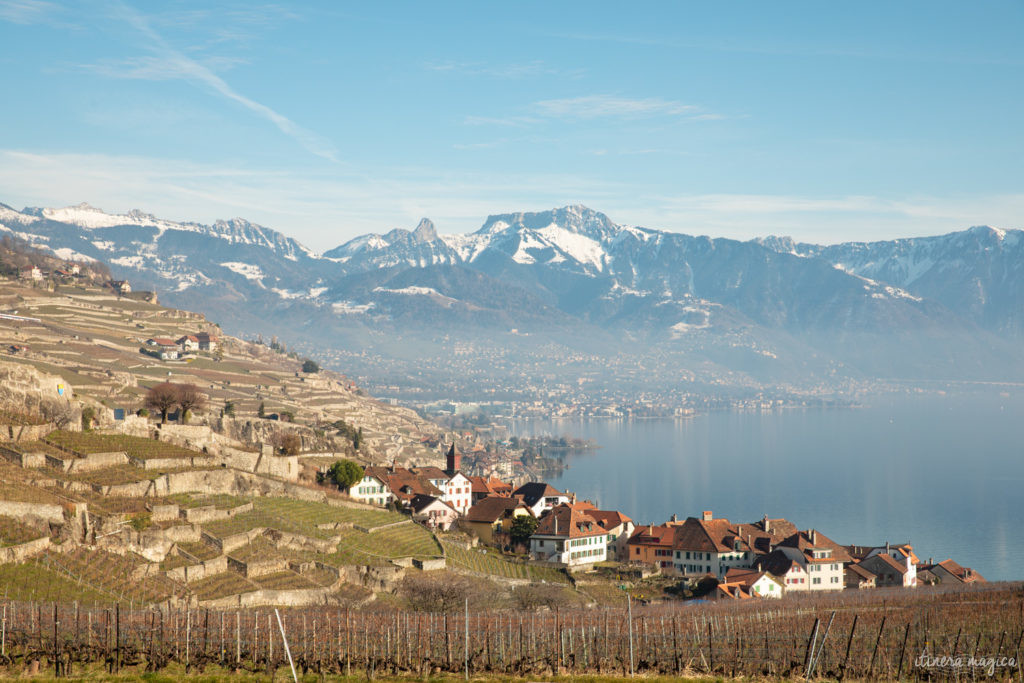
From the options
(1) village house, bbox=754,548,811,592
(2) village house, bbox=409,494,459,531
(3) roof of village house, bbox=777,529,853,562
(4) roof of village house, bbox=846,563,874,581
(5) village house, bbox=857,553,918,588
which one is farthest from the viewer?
(2) village house, bbox=409,494,459,531

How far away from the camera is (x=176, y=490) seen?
52.1m

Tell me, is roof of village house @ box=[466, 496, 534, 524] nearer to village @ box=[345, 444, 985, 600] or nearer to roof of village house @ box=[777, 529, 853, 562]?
village @ box=[345, 444, 985, 600]

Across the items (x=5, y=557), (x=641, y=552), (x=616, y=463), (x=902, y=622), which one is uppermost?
(x=5, y=557)

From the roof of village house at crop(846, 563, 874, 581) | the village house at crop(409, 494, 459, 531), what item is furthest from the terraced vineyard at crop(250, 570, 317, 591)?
the roof of village house at crop(846, 563, 874, 581)

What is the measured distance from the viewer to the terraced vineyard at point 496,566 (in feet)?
196

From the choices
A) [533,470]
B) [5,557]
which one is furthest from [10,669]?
[533,470]

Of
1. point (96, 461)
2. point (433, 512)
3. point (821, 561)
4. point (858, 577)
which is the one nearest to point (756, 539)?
point (821, 561)

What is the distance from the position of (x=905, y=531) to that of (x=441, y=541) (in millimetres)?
70638

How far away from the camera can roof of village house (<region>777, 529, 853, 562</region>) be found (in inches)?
2635

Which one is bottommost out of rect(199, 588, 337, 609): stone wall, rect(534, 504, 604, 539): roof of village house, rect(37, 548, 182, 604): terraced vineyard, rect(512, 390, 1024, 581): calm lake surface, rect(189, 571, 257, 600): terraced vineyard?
rect(512, 390, 1024, 581): calm lake surface

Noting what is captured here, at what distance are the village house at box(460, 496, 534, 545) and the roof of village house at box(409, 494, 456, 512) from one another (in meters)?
2.10

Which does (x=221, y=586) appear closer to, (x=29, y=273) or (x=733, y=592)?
(x=733, y=592)

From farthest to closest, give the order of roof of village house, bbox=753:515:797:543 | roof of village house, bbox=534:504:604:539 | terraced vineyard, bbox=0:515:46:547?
roof of village house, bbox=753:515:797:543
roof of village house, bbox=534:504:604:539
terraced vineyard, bbox=0:515:46:547

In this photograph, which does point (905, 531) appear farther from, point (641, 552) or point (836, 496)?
point (641, 552)
